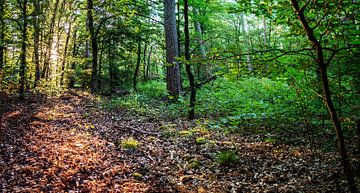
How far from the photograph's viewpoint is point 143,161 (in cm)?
625

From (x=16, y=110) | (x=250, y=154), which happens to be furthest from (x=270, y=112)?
(x=16, y=110)

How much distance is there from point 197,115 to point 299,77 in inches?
218

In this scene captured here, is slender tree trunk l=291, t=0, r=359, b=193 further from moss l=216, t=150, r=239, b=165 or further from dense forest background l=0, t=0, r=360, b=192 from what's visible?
moss l=216, t=150, r=239, b=165

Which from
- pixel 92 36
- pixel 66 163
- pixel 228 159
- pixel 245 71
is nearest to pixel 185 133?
pixel 228 159

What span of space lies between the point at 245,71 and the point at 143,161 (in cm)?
385

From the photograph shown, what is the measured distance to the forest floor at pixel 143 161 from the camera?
4.76 meters

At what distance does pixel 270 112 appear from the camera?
6.44 m

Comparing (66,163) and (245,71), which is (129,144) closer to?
(66,163)

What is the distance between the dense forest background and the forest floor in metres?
0.49

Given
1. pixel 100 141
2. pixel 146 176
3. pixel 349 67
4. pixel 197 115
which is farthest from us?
pixel 197 115

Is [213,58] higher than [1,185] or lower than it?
higher

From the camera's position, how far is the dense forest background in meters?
3.35

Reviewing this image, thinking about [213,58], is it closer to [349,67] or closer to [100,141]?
[349,67]

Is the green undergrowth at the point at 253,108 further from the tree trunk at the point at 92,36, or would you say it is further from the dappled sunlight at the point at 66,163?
the tree trunk at the point at 92,36
